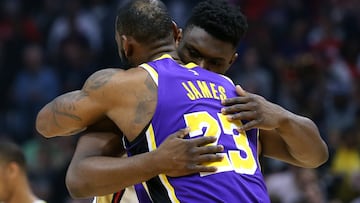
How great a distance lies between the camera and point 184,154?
3861mm

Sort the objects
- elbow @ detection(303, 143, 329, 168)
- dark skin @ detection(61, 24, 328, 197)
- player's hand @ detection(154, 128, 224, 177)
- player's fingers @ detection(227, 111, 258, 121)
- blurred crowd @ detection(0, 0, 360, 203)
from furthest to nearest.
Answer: blurred crowd @ detection(0, 0, 360, 203) < elbow @ detection(303, 143, 329, 168) < player's fingers @ detection(227, 111, 258, 121) < dark skin @ detection(61, 24, 328, 197) < player's hand @ detection(154, 128, 224, 177)

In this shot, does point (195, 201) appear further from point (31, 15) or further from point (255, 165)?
point (31, 15)

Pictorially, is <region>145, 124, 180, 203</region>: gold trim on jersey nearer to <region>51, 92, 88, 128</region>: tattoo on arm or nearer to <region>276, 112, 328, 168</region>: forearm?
<region>51, 92, 88, 128</region>: tattoo on arm

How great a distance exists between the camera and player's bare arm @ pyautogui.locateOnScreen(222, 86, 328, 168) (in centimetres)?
411

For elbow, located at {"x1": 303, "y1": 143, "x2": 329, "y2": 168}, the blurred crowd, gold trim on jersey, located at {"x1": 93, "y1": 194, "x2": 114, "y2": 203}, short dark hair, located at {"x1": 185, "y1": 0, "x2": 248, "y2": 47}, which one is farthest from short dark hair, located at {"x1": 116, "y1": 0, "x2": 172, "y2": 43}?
the blurred crowd

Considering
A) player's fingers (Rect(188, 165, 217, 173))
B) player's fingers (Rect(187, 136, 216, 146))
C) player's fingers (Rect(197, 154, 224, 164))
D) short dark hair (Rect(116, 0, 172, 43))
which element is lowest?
player's fingers (Rect(188, 165, 217, 173))

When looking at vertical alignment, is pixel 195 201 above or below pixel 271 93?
above

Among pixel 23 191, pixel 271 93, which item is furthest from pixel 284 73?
A: pixel 23 191

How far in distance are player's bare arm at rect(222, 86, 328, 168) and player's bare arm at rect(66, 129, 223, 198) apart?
273mm

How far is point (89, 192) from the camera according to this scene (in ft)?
12.9

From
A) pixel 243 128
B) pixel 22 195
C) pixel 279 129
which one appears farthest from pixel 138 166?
pixel 22 195

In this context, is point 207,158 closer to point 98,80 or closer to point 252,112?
point 252,112

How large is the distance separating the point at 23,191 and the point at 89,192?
219cm

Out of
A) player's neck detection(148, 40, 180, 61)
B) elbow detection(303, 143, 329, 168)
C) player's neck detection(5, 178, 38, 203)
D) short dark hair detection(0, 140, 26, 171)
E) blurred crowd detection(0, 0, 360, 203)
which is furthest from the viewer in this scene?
blurred crowd detection(0, 0, 360, 203)
